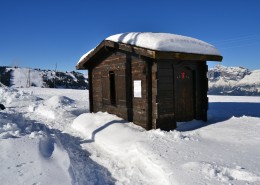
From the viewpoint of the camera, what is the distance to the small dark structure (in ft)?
26.7

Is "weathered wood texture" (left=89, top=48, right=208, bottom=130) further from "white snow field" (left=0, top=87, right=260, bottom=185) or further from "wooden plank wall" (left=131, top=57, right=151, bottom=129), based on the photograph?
"white snow field" (left=0, top=87, right=260, bottom=185)

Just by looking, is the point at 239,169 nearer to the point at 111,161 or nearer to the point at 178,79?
the point at 111,161

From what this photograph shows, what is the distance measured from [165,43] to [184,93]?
Result: 7.73 ft

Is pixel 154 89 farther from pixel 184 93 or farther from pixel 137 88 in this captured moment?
pixel 184 93

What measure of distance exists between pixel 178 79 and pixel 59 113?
7.53m

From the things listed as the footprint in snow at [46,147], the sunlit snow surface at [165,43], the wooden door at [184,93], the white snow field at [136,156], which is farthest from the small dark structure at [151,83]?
the footprint in snow at [46,147]

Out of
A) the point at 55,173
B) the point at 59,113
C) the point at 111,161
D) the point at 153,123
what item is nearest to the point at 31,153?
the point at 55,173

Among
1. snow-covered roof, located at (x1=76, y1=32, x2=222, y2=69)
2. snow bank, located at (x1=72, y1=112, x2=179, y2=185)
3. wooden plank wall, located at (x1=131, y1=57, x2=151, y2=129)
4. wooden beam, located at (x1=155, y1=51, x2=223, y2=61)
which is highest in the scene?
snow-covered roof, located at (x1=76, y1=32, x2=222, y2=69)

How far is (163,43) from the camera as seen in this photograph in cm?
780

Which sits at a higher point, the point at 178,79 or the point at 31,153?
the point at 178,79

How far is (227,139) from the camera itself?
6.88 meters

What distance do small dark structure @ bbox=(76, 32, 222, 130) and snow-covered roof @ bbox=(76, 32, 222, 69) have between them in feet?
0.29

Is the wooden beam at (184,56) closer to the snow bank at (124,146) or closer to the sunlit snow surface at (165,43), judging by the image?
the sunlit snow surface at (165,43)

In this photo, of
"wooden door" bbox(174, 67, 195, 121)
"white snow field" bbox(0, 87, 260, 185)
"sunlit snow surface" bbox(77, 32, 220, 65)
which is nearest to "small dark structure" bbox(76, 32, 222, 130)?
"wooden door" bbox(174, 67, 195, 121)
